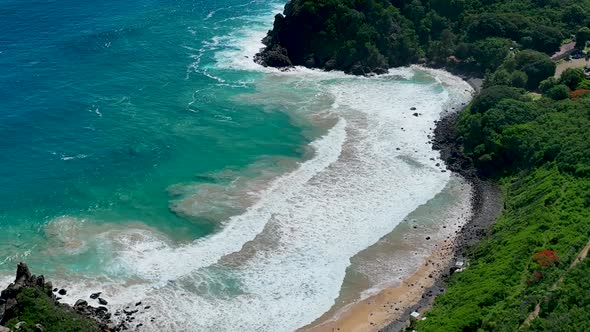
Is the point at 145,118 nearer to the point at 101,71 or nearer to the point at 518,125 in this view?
the point at 101,71

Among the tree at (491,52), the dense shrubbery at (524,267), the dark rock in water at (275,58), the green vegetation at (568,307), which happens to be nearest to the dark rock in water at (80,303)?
the dense shrubbery at (524,267)

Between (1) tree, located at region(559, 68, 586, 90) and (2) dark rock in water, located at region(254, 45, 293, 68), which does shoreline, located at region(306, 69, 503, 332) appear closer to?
(1) tree, located at region(559, 68, 586, 90)

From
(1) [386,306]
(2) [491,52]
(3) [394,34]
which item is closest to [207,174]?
(1) [386,306]

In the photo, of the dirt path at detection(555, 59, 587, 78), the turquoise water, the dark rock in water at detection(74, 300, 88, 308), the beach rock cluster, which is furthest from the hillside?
the dark rock in water at detection(74, 300, 88, 308)

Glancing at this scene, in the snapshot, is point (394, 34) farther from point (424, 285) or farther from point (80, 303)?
point (80, 303)

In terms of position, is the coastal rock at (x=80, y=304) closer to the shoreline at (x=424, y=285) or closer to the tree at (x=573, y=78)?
the shoreline at (x=424, y=285)

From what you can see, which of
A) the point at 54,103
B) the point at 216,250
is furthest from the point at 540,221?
the point at 54,103
